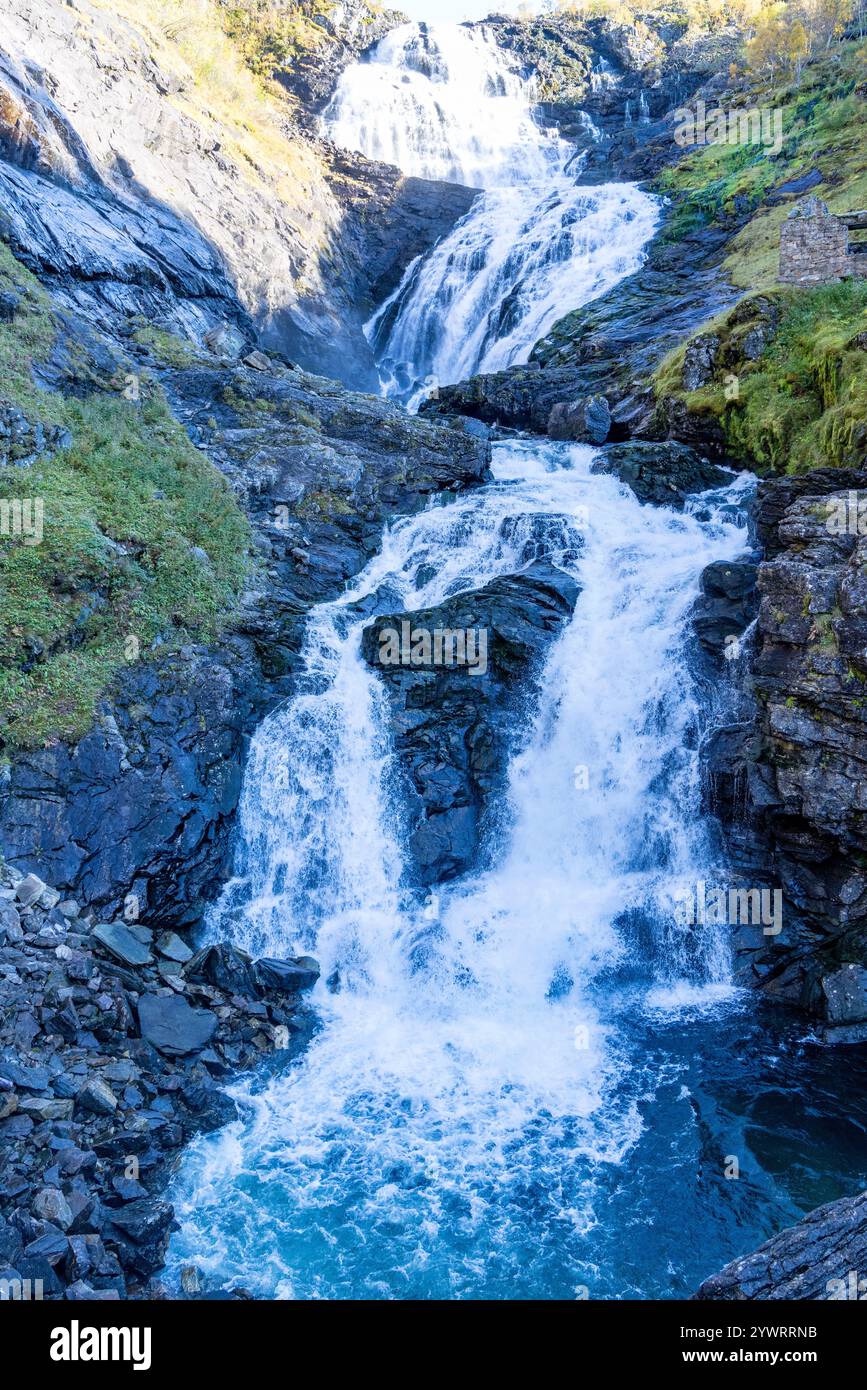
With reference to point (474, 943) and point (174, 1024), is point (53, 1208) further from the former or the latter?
point (474, 943)

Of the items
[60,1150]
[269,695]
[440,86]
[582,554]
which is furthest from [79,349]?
[440,86]

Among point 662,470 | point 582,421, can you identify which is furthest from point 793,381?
point 582,421

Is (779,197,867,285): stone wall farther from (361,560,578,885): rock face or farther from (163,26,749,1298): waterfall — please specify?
(361,560,578,885): rock face

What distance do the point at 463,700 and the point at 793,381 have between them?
524 inches

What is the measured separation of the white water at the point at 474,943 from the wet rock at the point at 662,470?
31.4 inches

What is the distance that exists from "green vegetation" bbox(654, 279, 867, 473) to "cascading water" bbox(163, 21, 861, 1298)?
2.25m

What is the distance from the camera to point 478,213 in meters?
Answer: 48.1

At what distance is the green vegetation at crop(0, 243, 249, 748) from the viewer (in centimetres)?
1608

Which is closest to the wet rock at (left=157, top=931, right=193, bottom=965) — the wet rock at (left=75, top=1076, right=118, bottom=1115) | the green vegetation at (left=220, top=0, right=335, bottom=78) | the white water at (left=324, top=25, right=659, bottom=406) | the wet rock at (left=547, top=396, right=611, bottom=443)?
the wet rock at (left=75, top=1076, right=118, bottom=1115)

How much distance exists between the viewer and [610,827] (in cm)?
1759

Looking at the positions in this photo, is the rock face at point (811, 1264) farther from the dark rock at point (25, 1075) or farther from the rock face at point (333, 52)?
the rock face at point (333, 52)

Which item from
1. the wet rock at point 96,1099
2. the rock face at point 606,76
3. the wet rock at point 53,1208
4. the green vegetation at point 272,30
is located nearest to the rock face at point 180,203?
the green vegetation at point 272,30

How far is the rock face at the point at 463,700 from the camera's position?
17469 millimetres

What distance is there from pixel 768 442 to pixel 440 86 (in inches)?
2018
